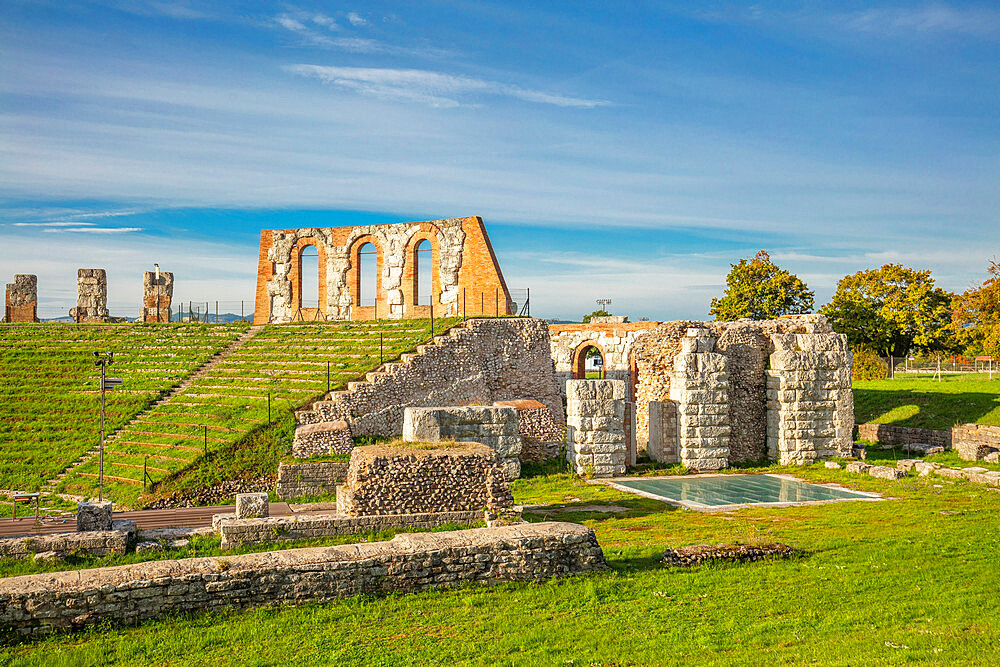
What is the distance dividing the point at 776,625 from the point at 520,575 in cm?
264

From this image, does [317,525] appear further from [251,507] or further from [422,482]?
[251,507]

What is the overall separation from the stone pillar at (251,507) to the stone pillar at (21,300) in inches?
1103

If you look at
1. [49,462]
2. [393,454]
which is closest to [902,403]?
[393,454]

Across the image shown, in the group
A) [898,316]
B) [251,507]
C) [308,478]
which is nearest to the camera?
[251,507]

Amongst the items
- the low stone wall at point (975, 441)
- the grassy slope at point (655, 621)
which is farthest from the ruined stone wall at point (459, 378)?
the grassy slope at point (655, 621)

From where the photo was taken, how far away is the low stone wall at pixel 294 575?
6.47 m

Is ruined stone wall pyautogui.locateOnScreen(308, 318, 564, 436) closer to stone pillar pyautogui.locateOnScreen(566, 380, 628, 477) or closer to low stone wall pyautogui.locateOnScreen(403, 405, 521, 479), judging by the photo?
low stone wall pyautogui.locateOnScreen(403, 405, 521, 479)

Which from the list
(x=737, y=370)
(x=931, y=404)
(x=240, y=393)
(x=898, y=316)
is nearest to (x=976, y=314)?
(x=898, y=316)

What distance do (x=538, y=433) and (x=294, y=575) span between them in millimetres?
12016

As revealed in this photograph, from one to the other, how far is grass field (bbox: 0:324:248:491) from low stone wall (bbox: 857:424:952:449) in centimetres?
2142

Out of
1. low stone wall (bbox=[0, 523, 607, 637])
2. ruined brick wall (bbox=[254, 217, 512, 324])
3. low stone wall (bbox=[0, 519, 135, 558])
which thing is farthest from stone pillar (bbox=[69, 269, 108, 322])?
low stone wall (bbox=[0, 523, 607, 637])

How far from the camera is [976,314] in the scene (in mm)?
40375

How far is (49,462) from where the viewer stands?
1894 cm

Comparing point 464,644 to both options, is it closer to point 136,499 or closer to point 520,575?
point 520,575
